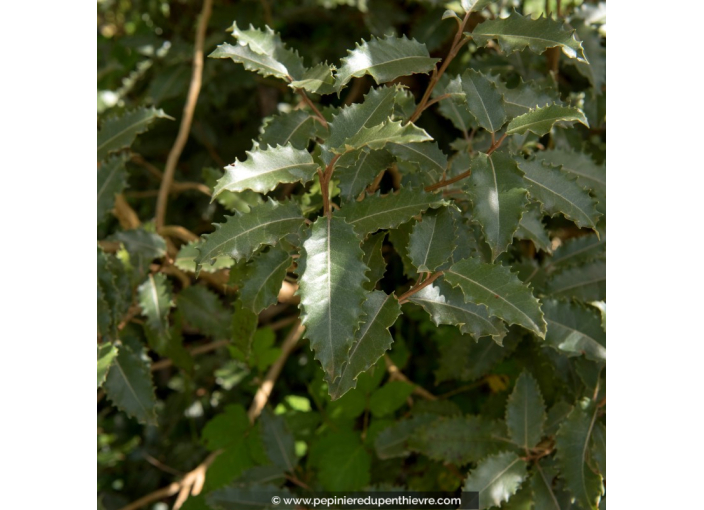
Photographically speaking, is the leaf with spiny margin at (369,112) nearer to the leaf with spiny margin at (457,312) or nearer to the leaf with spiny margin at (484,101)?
the leaf with spiny margin at (484,101)

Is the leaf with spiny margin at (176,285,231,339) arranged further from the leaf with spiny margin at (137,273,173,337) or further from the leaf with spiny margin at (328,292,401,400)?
the leaf with spiny margin at (328,292,401,400)

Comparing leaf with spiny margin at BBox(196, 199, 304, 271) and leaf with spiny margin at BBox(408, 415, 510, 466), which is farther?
leaf with spiny margin at BBox(408, 415, 510, 466)

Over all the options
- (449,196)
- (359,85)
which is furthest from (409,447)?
(359,85)

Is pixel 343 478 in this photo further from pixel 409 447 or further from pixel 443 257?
pixel 443 257

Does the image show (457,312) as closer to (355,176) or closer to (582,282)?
(355,176)

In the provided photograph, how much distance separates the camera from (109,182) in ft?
4.13

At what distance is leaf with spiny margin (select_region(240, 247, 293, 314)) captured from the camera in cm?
87

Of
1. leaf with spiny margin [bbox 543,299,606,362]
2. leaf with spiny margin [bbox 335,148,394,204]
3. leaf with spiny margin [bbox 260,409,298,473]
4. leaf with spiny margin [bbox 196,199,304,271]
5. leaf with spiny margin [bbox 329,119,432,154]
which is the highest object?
leaf with spiny margin [bbox 329,119,432,154]

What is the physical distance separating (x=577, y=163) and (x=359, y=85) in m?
0.86

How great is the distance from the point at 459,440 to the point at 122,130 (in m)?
0.88

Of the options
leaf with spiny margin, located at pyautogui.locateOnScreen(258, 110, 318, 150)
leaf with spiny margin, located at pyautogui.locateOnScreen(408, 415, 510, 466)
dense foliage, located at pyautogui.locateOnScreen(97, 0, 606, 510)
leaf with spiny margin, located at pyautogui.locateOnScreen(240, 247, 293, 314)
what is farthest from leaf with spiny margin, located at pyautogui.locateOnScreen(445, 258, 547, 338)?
leaf with spiny margin, located at pyautogui.locateOnScreen(408, 415, 510, 466)

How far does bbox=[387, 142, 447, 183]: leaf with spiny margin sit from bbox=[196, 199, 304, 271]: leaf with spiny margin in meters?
0.20

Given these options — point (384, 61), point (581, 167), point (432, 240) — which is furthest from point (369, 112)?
point (581, 167)

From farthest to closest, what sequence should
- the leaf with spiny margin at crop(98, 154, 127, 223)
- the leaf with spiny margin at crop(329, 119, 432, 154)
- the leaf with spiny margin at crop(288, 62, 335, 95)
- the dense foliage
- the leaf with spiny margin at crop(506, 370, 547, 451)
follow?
1. the leaf with spiny margin at crop(98, 154, 127, 223)
2. the leaf with spiny margin at crop(506, 370, 547, 451)
3. the leaf with spiny margin at crop(288, 62, 335, 95)
4. the dense foliage
5. the leaf with spiny margin at crop(329, 119, 432, 154)
